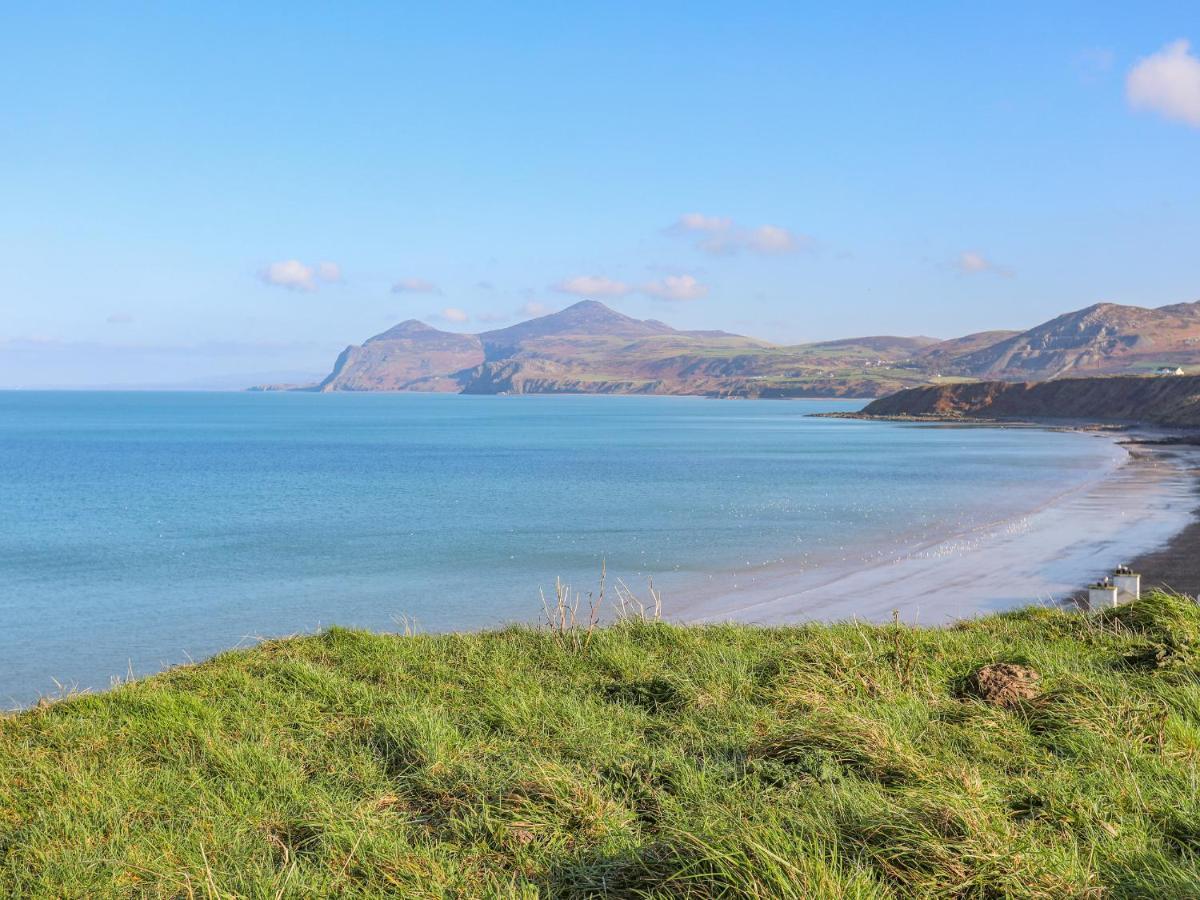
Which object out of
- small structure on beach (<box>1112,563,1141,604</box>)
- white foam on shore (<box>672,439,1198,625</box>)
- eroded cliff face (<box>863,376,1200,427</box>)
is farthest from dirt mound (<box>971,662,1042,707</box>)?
eroded cliff face (<box>863,376,1200,427</box>)

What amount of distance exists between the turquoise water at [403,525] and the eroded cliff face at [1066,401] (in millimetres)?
40267

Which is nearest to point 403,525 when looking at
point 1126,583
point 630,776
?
point 1126,583

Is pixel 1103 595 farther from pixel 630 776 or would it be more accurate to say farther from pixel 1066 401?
pixel 1066 401

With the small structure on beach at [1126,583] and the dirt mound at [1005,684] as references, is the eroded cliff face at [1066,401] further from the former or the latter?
the dirt mound at [1005,684]

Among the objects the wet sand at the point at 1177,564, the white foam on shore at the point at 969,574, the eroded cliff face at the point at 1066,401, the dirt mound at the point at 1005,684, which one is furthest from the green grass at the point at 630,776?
the eroded cliff face at the point at 1066,401

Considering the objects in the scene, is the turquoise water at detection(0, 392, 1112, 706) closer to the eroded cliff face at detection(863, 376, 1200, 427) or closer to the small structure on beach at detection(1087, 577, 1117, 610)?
the small structure on beach at detection(1087, 577, 1117, 610)

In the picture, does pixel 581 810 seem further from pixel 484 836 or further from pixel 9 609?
pixel 9 609

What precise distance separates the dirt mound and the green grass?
0.15m

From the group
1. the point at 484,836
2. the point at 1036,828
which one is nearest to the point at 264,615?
the point at 484,836

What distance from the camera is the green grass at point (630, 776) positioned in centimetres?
508

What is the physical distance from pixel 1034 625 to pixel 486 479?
57629mm

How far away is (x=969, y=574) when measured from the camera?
28.9 meters

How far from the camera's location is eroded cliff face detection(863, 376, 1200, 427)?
425ft

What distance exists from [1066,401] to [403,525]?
132 meters
